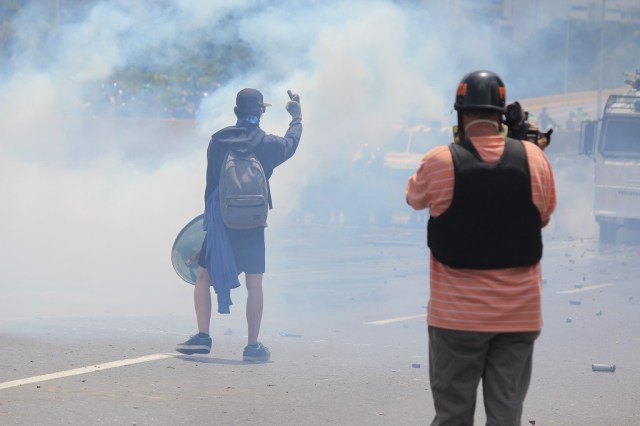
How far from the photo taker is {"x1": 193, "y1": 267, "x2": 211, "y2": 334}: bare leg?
27.8 ft

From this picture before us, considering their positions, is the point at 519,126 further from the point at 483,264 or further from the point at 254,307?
the point at 254,307

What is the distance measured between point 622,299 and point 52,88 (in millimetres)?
13272

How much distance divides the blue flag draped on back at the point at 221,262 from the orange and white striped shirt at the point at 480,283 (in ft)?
12.3

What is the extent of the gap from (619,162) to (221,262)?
13.7 meters

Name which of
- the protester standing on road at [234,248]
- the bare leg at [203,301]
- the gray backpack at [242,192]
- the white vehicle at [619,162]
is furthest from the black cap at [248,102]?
the white vehicle at [619,162]

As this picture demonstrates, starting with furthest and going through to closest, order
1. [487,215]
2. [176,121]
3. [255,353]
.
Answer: [176,121] → [255,353] → [487,215]

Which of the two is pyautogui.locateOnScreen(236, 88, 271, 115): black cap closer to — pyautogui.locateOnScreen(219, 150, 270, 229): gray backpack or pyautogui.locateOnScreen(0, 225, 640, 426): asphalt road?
pyautogui.locateOnScreen(219, 150, 270, 229): gray backpack

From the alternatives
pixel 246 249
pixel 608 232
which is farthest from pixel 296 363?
pixel 608 232

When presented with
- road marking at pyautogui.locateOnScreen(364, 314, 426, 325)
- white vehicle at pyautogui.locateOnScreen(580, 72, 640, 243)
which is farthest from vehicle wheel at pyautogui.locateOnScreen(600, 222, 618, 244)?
road marking at pyautogui.locateOnScreen(364, 314, 426, 325)

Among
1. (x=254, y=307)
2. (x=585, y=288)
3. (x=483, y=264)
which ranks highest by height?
(x=483, y=264)

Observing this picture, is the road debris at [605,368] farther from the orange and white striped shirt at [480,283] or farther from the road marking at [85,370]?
the orange and white striped shirt at [480,283]

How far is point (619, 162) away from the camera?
68.9ft

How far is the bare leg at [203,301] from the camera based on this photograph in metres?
8.48

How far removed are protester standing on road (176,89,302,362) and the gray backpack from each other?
64 mm
